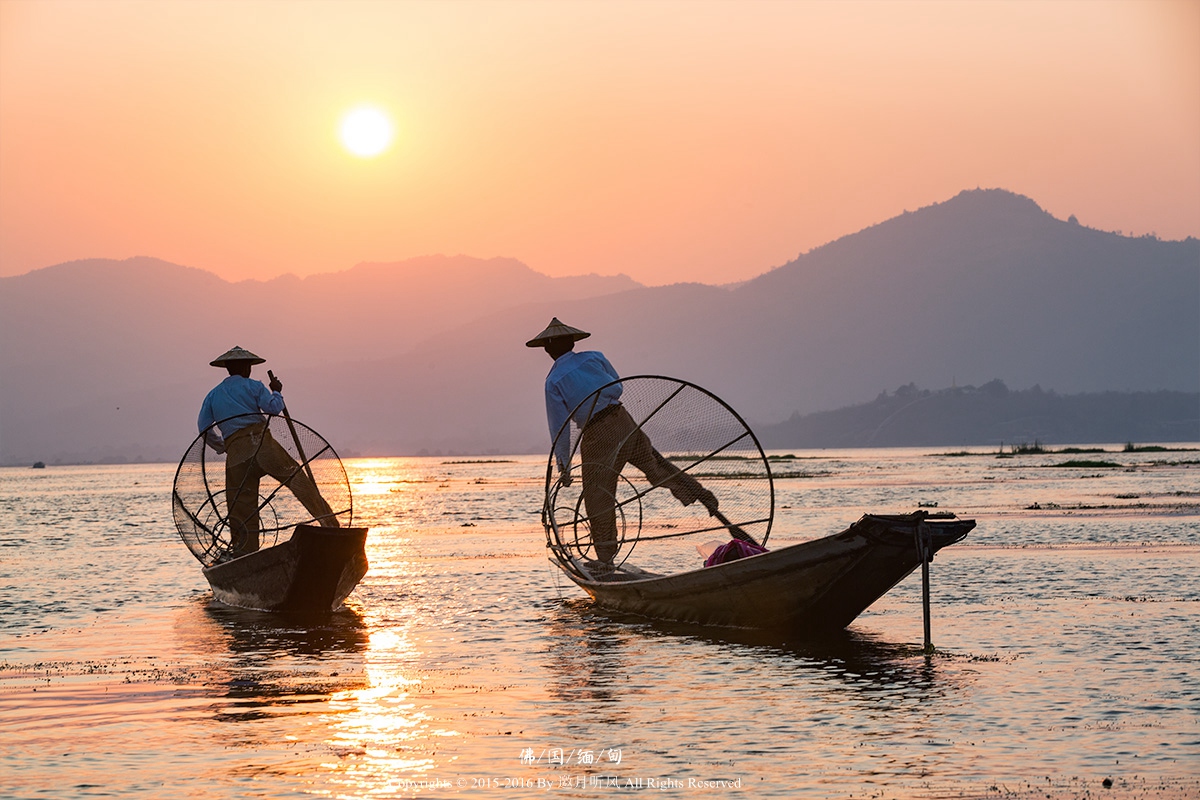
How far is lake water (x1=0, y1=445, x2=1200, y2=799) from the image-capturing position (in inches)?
286

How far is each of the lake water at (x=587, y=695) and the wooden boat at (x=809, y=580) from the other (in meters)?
0.28

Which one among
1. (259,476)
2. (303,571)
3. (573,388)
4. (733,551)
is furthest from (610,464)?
(259,476)

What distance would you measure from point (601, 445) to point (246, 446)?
441 cm

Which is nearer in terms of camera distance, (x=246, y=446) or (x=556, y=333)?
(x=556, y=333)

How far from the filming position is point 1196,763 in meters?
7.32

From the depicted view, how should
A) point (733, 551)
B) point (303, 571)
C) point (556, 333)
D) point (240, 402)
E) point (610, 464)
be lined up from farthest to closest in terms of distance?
1. point (240, 402)
2. point (556, 333)
3. point (610, 464)
4. point (303, 571)
5. point (733, 551)

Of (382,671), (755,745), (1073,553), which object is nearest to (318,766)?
(755,745)

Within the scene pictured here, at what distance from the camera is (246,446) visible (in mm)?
16109

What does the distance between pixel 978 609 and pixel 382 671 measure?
6746 mm

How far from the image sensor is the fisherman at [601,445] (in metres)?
14.9

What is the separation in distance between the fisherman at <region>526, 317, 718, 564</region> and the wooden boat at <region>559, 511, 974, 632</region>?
5.14 feet

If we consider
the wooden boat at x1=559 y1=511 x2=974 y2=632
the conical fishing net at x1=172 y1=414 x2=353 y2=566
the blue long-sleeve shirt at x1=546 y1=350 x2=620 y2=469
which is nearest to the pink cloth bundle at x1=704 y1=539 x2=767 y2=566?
the wooden boat at x1=559 y1=511 x2=974 y2=632

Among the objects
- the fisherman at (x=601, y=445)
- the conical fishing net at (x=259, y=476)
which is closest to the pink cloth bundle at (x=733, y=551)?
the fisherman at (x=601, y=445)

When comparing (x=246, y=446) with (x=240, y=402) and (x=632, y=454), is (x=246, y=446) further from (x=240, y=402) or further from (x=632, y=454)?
(x=632, y=454)
